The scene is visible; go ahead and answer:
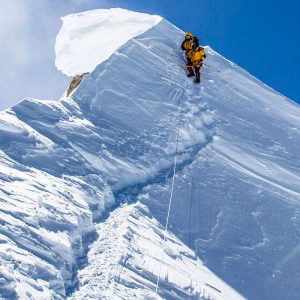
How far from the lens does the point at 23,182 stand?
24.7 ft

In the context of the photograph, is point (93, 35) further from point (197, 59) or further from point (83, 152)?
Answer: point (83, 152)

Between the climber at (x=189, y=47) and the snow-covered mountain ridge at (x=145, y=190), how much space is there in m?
0.19

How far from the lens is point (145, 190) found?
852 centimetres

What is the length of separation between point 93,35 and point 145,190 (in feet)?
19.6

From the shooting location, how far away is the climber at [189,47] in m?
12.3

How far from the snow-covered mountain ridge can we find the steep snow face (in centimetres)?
63

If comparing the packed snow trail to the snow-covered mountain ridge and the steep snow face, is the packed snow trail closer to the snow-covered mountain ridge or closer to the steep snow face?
the snow-covered mountain ridge

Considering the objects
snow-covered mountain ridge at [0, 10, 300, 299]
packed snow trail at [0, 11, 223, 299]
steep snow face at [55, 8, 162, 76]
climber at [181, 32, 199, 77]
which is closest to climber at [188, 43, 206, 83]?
climber at [181, 32, 199, 77]

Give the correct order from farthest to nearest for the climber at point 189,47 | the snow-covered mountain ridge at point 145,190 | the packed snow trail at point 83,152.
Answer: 1. the climber at point 189,47
2. the snow-covered mountain ridge at point 145,190
3. the packed snow trail at point 83,152

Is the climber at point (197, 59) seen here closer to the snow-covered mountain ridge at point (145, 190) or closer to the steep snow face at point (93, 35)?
the snow-covered mountain ridge at point (145, 190)

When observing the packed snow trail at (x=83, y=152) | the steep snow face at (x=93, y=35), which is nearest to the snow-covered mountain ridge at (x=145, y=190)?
the packed snow trail at (x=83, y=152)

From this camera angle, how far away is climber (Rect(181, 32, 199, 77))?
1227 centimetres

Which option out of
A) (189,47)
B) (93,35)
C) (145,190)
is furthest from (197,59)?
(145,190)

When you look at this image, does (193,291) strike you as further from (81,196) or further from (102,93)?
(102,93)
